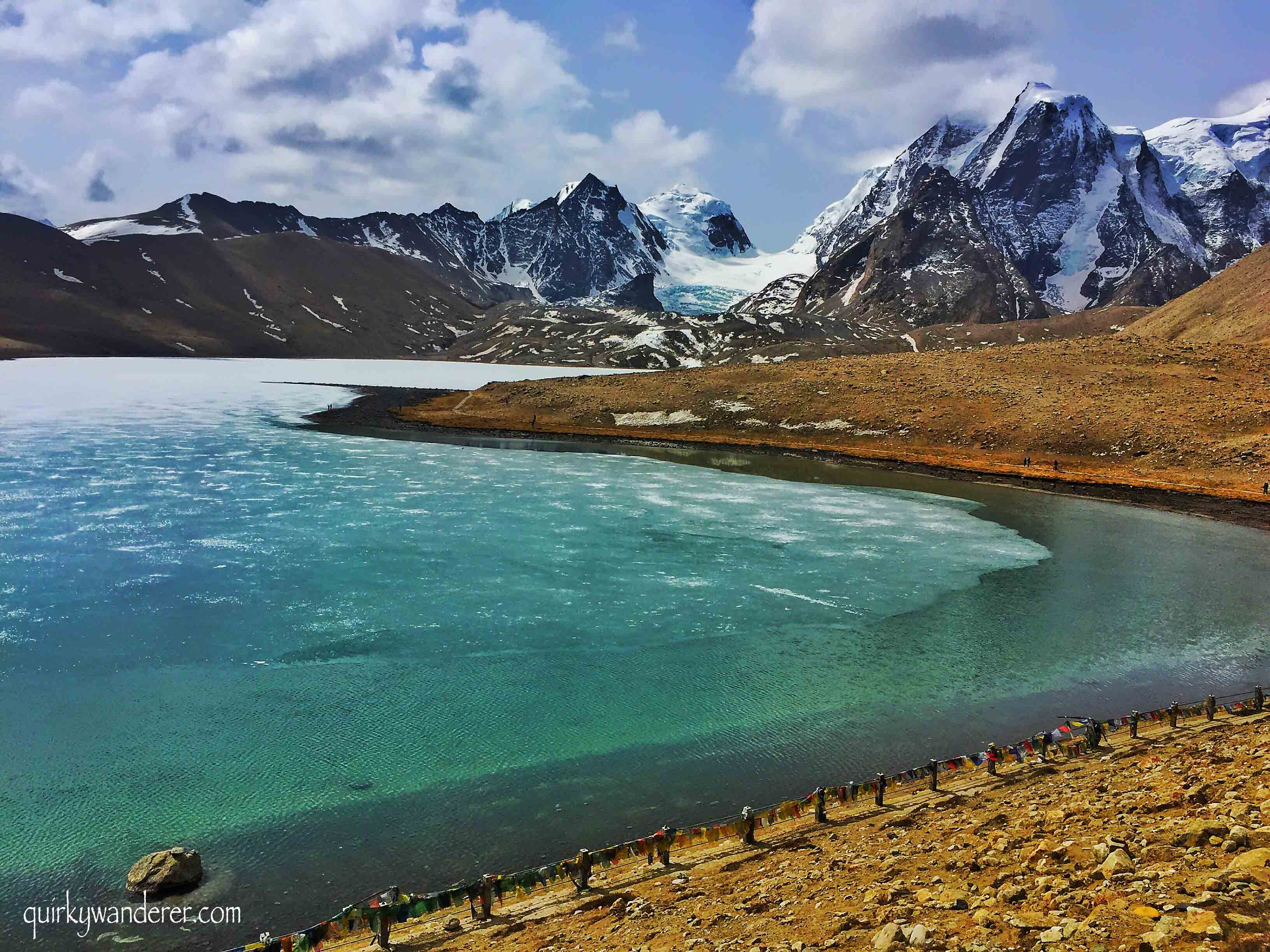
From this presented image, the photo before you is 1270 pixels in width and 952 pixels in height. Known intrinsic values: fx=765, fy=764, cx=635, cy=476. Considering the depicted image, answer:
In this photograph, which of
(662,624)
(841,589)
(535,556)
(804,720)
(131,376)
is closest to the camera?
(804,720)

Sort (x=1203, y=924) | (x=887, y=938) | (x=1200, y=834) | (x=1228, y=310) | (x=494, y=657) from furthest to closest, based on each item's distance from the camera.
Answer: (x=1228, y=310)
(x=494, y=657)
(x=1200, y=834)
(x=887, y=938)
(x=1203, y=924)

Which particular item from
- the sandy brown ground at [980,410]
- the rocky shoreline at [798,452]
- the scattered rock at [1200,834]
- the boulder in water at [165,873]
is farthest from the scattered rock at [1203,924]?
the sandy brown ground at [980,410]

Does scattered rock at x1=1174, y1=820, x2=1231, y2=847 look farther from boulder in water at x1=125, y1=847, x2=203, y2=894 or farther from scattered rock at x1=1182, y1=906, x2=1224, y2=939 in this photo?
boulder in water at x1=125, y1=847, x2=203, y2=894

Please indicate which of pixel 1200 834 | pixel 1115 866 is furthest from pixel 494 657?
pixel 1200 834

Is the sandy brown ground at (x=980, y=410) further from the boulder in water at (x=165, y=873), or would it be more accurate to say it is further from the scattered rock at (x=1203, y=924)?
the boulder in water at (x=165, y=873)

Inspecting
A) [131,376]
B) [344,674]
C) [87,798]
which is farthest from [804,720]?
[131,376]

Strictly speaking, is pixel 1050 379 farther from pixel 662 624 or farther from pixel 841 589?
pixel 662 624

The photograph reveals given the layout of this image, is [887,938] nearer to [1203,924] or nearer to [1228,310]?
[1203,924]
